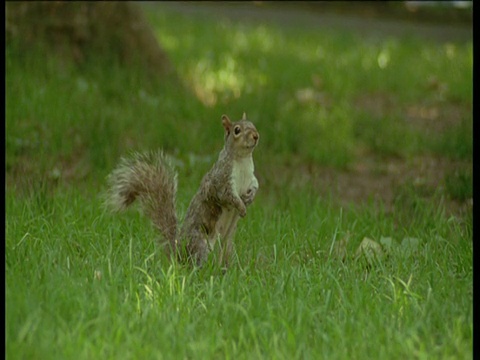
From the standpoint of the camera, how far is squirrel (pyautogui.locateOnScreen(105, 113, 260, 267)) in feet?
A: 11.7

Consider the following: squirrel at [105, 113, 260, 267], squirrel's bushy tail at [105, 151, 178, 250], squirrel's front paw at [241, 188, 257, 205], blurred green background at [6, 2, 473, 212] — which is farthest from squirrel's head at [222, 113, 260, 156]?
blurred green background at [6, 2, 473, 212]

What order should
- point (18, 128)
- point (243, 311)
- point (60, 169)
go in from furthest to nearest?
point (18, 128) < point (60, 169) < point (243, 311)

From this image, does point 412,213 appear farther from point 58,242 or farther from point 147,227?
point 58,242

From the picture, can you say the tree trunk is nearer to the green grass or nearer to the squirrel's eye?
the green grass

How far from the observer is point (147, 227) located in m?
4.19

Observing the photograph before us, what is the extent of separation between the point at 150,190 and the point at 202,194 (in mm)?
248

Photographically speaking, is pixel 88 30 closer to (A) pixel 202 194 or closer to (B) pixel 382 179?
(B) pixel 382 179

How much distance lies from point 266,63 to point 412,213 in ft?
13.2

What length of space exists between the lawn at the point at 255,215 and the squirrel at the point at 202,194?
0.10 m

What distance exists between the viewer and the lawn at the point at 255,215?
3.04 meters

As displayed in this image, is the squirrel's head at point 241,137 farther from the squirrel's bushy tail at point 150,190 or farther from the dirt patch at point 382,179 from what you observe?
the dirt patch at point 382,179

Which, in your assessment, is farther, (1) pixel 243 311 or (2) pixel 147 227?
(2) pixel 147 227

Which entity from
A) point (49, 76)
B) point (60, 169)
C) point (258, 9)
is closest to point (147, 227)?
point (60, 169)

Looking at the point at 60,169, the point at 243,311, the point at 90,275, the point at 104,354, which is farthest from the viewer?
the point at 60,169
